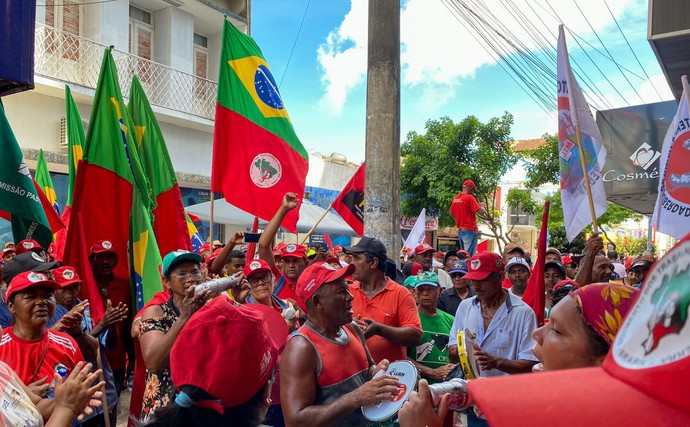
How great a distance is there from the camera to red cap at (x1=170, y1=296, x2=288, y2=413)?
215 centimetres

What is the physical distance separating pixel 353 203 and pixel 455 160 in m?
10.4

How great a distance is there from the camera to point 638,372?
2.61 ft

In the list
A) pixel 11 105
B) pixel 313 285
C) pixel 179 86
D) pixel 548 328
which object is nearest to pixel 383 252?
pixel 313 285

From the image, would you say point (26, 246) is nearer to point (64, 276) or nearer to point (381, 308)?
point (64, 276)

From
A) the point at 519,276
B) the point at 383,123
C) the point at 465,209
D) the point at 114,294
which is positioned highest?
the point at 383,123

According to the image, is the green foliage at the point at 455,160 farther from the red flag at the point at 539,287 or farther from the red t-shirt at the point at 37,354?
the red t-shirt at the point at 37,354

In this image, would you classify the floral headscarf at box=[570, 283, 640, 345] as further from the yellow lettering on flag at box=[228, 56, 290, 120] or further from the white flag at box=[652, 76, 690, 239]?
the yellow lettering on flag at box=[228, 56, 290, 120]

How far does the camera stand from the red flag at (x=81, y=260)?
4.56 m

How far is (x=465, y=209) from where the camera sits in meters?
11.1

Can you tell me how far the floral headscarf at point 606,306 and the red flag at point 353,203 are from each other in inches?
288

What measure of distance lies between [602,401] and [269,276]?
384 cm

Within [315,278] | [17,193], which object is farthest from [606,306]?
[17,193]

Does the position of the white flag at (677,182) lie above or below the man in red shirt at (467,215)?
above

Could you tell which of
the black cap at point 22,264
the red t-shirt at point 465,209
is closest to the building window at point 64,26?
the red t-shirt at point 465,209
